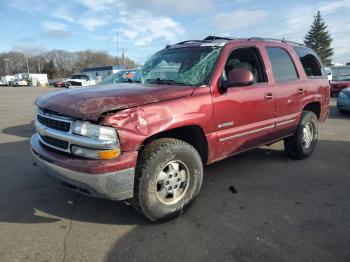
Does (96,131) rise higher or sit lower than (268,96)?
lower

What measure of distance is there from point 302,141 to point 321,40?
6962 centimetres

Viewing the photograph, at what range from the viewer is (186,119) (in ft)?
11.5

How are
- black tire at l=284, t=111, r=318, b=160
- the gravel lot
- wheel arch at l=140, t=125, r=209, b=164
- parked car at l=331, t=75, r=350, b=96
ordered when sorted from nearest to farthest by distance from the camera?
the gravel lot < wheel arch at l=140, t=125, r=209, b=164 < black tire at l=284, t=111, r=318, b=160 < parked car at l=331, t=75, r=350, b=96

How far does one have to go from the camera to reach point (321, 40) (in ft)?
219

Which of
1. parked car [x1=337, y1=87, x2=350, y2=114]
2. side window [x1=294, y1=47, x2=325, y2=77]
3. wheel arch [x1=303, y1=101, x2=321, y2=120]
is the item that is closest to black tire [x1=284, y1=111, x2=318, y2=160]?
wheel arch [x1=303, y1=101, x2=321, y2=120]

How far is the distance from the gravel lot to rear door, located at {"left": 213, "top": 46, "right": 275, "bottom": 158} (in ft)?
2.16

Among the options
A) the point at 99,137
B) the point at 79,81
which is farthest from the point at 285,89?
the point at 79,81

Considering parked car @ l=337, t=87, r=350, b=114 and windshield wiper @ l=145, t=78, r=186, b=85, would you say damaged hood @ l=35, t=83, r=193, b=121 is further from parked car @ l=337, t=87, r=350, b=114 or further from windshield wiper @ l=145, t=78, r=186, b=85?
parked car @ l=337, t=87, r=350, b=114

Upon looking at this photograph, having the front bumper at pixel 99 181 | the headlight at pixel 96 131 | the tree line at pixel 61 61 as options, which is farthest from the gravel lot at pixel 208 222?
the tree line at pixel 61 61

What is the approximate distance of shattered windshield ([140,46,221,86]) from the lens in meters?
3.98

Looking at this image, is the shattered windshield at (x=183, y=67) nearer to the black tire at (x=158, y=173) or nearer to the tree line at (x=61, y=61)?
the black tire at (x=158, y=173)

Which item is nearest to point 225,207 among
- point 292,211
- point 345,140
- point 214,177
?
point 292,211

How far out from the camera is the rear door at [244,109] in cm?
400

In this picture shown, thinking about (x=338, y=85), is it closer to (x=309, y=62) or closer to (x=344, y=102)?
(x=344, y=102)
